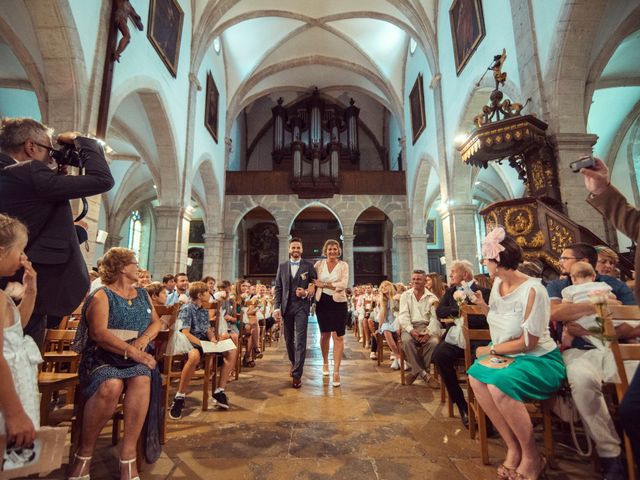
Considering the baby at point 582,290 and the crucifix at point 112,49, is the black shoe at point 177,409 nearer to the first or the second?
the baby at point 582,290

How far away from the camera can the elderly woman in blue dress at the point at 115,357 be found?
1.77 meters

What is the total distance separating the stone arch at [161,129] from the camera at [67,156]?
531 centimetres

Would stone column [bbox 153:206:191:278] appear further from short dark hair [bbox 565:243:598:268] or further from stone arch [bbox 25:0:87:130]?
short dark hair [bbox 565:243:598:268]

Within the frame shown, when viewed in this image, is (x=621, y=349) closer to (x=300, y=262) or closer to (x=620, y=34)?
(x=300, y=262)

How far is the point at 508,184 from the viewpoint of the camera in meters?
12.8

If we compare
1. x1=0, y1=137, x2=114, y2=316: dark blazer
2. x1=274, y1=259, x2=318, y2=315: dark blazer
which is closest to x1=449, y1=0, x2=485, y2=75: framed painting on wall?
x1=274, y1=259, x2=318, y2=315: dark blazer

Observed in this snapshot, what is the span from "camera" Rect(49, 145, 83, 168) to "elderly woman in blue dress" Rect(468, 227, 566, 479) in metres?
2.39

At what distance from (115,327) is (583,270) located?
9.84ft

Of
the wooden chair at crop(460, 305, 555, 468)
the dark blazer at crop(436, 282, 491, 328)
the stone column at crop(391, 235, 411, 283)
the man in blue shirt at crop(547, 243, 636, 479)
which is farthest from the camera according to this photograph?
the stone column at crop(391, 235, 411, 283)

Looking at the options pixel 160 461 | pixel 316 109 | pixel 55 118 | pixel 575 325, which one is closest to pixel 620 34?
pixel 575 325

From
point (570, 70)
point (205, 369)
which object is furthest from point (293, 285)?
point (570, 70)

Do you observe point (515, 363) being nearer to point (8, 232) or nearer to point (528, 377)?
point (528, 377)

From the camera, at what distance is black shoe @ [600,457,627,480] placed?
1.70 metres

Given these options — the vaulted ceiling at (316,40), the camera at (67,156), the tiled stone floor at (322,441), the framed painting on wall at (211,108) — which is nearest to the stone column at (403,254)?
the vaulted ceiling at (316,40)
